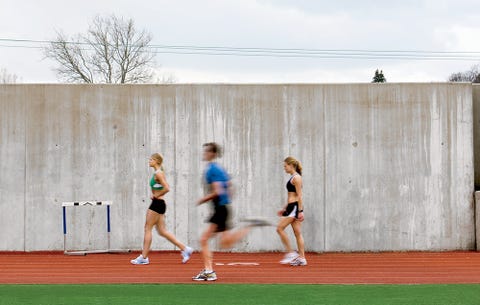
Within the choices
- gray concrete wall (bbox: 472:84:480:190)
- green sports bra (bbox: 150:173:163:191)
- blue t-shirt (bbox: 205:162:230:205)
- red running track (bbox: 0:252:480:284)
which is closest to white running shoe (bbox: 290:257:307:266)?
red running track (bbox: 0:252:480:284)

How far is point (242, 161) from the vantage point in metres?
15.4

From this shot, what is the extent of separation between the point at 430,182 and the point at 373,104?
195cm

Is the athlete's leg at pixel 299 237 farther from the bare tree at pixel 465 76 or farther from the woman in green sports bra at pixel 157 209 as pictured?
the bare tree at pixel 465 76

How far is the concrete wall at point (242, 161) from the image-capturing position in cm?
1533

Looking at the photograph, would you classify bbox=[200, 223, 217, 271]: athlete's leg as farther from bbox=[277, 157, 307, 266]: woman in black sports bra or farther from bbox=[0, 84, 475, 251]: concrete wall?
bbox=[0, 84, 475, 251]: concrete wall

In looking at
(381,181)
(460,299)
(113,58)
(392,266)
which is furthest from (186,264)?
(113,58)

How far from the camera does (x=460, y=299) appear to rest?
9.14 m

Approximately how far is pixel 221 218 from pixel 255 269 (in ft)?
7.47

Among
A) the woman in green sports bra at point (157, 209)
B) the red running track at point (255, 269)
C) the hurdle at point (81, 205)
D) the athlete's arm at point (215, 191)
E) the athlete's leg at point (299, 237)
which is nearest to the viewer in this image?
the athlete's arm at point (215, 191)

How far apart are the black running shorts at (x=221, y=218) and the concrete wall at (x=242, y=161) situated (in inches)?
186

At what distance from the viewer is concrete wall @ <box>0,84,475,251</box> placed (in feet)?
50.3

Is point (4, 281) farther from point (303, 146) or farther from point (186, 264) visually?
point (303, 146)

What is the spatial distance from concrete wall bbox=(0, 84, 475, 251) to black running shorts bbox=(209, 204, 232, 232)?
186 inches

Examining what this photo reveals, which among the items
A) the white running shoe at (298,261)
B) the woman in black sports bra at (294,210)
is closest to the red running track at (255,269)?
the white running shoe at (298,261)
